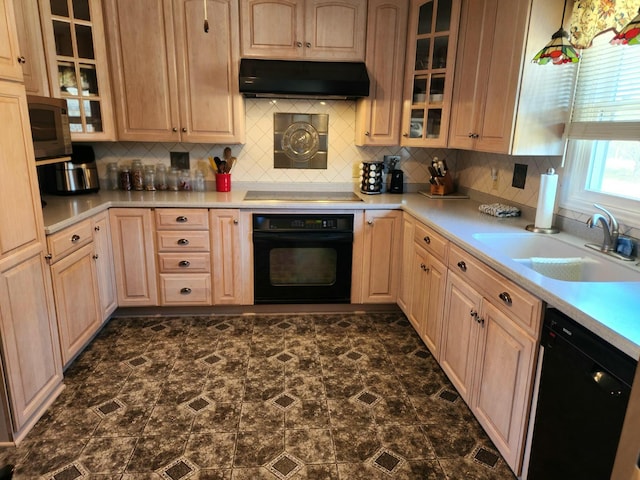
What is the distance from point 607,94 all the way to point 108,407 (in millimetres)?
2888

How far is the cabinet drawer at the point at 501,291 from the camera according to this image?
1.57 meters

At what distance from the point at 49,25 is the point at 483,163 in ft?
10.1

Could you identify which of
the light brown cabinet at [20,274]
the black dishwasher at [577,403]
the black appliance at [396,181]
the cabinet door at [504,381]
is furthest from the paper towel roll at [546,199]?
the light brown cabinet at [20,274]

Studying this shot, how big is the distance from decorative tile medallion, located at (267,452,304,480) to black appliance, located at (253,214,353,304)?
145cm

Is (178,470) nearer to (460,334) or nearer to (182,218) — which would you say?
(460,334)

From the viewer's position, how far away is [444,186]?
11.1 feet

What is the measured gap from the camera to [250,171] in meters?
3.57

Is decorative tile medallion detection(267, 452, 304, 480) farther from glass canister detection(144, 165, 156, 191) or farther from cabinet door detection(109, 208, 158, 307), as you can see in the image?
glass canister detection(144, 165, 156, 191)

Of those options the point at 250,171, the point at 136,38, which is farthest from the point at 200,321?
the point at 136,38

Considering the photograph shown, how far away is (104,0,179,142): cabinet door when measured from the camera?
2.94m

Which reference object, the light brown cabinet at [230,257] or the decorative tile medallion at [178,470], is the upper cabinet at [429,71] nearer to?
the light brown cabinet at [230,257]

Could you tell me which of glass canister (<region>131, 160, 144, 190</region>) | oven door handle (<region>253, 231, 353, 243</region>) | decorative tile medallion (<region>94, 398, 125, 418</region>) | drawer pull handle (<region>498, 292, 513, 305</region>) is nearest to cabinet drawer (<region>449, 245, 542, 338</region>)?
drawer pull handle (<region>498, 292, 513, 305</region>)

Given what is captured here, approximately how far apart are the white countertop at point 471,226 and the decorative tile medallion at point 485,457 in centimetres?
83

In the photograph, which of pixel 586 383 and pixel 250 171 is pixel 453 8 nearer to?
pixel 250 171
